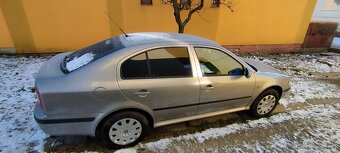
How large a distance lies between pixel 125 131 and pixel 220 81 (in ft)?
5.19

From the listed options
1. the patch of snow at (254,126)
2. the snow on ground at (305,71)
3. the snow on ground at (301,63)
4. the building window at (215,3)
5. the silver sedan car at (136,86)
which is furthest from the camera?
the building window at (215,3)

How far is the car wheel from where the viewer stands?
3.88 metres

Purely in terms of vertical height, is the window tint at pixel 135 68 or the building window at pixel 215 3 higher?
the building window at pixel 215 3

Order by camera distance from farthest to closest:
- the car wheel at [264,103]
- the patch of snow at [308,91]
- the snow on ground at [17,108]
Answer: the patch of snow at [308,91] < the car wheel at [264,103] < the snow on ground at [17,108]

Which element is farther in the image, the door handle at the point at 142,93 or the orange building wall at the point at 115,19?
the orange building wall at the point at 115,19

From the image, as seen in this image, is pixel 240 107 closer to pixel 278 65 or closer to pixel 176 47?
pixel 176 47

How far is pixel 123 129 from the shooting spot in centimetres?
296

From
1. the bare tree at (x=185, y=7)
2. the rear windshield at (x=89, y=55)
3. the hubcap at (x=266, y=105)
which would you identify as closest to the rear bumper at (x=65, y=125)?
the rear windshield at (x=89, y=55)

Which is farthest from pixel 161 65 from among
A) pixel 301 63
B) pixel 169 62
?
pixel 301 63

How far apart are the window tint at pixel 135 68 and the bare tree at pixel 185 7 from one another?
3835 mm

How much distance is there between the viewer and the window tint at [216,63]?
323 cm

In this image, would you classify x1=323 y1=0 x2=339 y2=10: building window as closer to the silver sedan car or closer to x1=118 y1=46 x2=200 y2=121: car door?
the silver sedan car

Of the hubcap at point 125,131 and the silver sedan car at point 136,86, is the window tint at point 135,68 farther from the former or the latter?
the hubcap at point 125,131

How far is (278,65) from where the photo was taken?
7.47 metres
